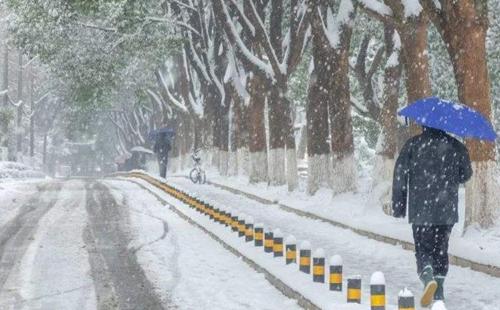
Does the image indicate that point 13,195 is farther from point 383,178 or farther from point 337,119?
point 383,178

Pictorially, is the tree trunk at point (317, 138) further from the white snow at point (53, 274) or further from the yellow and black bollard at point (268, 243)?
the yellow and black bollard at point (268, 243)

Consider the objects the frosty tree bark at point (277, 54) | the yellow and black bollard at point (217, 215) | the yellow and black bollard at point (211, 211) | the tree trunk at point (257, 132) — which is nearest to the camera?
the yellow and black bollard at point (217, 215)

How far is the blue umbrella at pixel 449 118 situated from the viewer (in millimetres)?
7750

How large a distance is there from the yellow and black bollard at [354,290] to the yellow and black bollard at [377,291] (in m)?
0.61

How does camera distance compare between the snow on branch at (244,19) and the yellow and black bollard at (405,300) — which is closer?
the yellow and black bollard at (405,300)

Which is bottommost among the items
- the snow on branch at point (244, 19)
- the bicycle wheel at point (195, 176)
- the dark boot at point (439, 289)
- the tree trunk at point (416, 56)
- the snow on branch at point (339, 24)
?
the dark boot at point (439, 289)

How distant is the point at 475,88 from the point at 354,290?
18.7 feet

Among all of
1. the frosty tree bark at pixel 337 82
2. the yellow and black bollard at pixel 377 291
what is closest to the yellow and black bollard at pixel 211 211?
the frosty tree bark at pixel 337 82

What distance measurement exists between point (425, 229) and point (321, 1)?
1370 centimetres

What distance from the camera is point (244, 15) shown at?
2378cm

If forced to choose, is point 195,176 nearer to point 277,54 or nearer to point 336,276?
point 277,54

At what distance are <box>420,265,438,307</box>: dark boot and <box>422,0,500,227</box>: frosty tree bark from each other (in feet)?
16.4

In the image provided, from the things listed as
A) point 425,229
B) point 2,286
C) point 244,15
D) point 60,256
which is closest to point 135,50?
point 244,15

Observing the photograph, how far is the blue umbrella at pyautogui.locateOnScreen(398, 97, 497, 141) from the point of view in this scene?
775 cm
